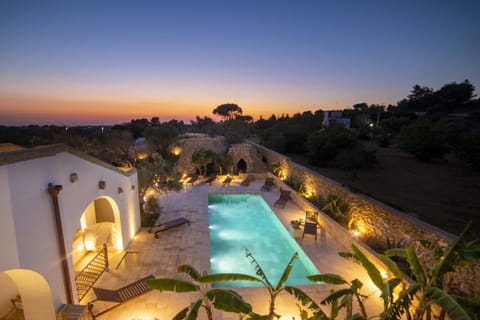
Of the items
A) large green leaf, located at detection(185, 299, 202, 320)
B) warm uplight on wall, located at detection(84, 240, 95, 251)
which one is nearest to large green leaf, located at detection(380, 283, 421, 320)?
large green leaf, located at detection(185, 299, 202, 320)

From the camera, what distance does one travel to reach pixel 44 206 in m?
4.36

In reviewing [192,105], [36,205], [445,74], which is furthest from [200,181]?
[445,74]

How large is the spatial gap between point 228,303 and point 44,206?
4.09 m

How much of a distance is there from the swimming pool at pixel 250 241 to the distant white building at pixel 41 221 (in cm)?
505

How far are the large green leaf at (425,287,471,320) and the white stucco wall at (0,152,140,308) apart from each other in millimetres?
6420

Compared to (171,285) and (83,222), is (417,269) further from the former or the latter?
(83,222)

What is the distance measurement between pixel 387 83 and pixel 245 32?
21.8m

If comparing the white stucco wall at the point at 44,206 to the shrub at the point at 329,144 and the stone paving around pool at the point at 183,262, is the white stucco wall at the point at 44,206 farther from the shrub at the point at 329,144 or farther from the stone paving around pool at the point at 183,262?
the shrub at the point at 329,144

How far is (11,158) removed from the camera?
3.51m

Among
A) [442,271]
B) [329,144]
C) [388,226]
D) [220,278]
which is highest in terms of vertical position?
[329,144]

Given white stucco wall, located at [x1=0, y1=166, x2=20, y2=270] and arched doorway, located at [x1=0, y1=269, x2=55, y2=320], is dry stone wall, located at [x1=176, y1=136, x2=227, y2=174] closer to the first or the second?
arched doorway, located at [x1=0, y1=269, x2=55, y2=320]

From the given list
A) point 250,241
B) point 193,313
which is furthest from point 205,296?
point 250,241

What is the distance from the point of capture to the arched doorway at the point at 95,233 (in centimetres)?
790

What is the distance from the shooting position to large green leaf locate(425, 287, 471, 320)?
2.61m
